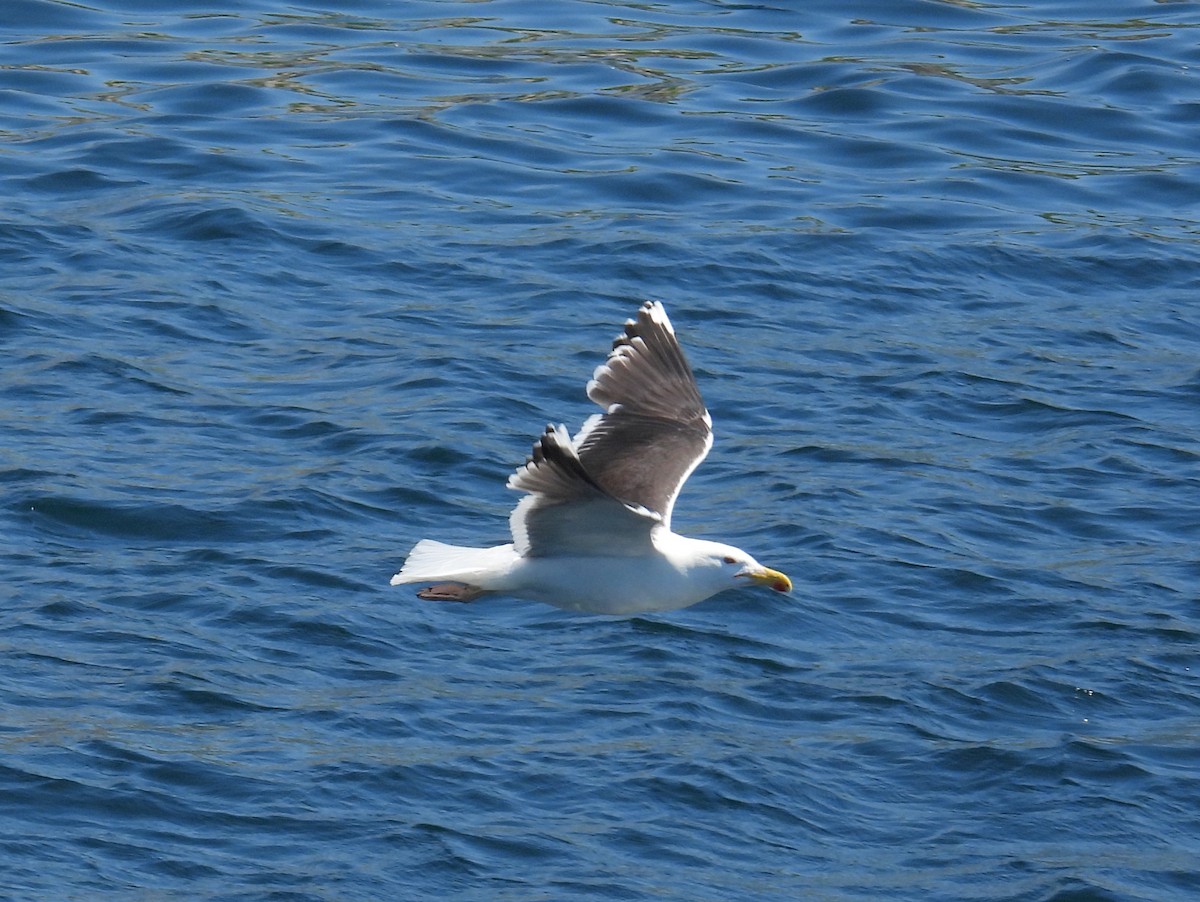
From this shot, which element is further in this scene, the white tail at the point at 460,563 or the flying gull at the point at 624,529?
the white tail at the point at 460,563

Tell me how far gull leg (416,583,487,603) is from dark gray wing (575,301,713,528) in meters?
0.71

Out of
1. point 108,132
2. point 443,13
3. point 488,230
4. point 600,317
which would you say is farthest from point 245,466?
A: point 443,13

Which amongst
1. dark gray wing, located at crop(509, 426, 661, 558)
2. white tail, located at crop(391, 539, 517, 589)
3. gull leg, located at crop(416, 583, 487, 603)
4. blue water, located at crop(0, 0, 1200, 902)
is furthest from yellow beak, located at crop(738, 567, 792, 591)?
blue water, located at crop(0, 0, 1200, 902)

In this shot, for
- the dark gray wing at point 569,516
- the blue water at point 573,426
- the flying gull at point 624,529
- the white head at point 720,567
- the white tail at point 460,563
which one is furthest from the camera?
the blue water at point 573,426

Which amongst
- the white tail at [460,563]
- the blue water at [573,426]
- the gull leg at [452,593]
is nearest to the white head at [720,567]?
the white tail at [460,563]

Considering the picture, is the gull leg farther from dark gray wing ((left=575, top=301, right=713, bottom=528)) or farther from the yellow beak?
the yellow beak

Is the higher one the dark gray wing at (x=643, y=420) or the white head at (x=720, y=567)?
the dark gray wing at (x=643, y=420)

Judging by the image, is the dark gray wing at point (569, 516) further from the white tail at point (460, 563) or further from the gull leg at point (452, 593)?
the gull leg at point (452, 593)

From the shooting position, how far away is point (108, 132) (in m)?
18.7

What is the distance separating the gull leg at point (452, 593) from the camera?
9133 mm

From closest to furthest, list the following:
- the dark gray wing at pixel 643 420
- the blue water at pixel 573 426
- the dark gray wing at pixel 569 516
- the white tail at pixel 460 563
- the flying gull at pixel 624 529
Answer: the dark gray wing at pixel 569 516
the flying gull at pixel 624 529
the white tail at pixel 460 563
the dark gray wing at pixel 643 420
the blue water at pixel 573 426

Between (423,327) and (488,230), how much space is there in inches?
82.5

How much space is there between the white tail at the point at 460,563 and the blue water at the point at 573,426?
128cm

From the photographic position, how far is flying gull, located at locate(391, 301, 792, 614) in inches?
344
